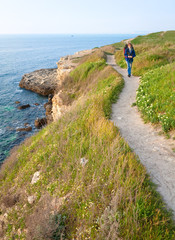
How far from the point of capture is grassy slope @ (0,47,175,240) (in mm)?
3807

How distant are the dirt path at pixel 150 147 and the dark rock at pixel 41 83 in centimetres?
2758

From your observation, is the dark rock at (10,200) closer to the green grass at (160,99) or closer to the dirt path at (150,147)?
the dirt path at (150,147)

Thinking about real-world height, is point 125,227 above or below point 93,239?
above

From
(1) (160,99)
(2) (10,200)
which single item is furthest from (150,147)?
(2) (10,200)

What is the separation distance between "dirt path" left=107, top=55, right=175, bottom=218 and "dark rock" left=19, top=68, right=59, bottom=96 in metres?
27.6

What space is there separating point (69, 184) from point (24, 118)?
22.2 m

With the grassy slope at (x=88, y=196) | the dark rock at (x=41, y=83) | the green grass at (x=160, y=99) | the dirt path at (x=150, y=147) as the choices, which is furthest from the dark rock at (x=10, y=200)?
the dark rock at (x=41, y=83)

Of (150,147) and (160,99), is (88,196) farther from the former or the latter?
(160,99)

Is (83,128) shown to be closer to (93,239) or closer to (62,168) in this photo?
(62,168)

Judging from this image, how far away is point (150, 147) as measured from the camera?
6.88 meters

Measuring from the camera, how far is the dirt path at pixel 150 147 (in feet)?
16.7

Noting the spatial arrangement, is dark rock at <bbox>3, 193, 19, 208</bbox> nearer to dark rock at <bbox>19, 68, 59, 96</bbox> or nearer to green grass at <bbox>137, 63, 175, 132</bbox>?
green grass at <bbox>137, 63, 175, 132</bbox>

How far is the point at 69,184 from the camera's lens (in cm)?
545

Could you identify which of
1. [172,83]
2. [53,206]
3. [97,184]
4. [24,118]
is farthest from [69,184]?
[24,118]
